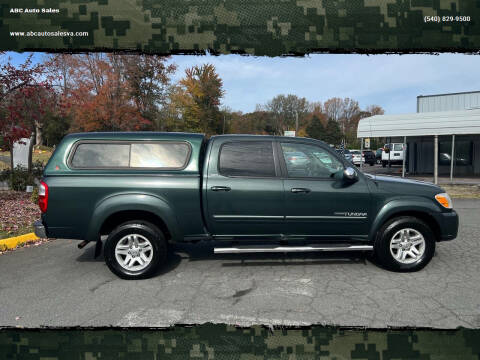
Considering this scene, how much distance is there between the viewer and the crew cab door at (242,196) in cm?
405

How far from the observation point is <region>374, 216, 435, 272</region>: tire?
13.7ft

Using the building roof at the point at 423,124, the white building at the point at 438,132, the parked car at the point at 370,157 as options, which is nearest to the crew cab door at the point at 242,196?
the white building at the point at 438,132

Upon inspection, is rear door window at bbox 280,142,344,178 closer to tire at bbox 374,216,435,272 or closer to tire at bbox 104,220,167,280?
tire at bbox 374,216,435,272

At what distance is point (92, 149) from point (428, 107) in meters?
26.0

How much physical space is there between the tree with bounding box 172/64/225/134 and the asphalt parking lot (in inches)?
1349

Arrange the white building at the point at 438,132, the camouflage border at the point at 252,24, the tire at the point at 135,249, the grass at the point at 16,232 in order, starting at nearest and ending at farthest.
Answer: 1. the camouflage border at the point at 252,24
2. the tire at the point at 135,249
3. the grass at the point at 16,232
4. the white building at the point at 438,132

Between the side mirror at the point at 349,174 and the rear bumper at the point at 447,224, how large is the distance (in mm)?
1260

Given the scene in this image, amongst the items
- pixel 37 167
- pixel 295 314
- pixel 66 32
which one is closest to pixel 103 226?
pixel 66 32

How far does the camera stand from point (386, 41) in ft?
9.73

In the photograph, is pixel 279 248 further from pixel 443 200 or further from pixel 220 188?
pixel 443 200

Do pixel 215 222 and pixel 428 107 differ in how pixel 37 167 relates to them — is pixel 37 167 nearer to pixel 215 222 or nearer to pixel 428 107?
pixel 215 222

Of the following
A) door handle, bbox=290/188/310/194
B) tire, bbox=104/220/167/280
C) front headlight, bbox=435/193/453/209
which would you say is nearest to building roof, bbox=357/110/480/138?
front headlight, bbox=435/193/453/209

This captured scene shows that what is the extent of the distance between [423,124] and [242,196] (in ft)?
50.1
